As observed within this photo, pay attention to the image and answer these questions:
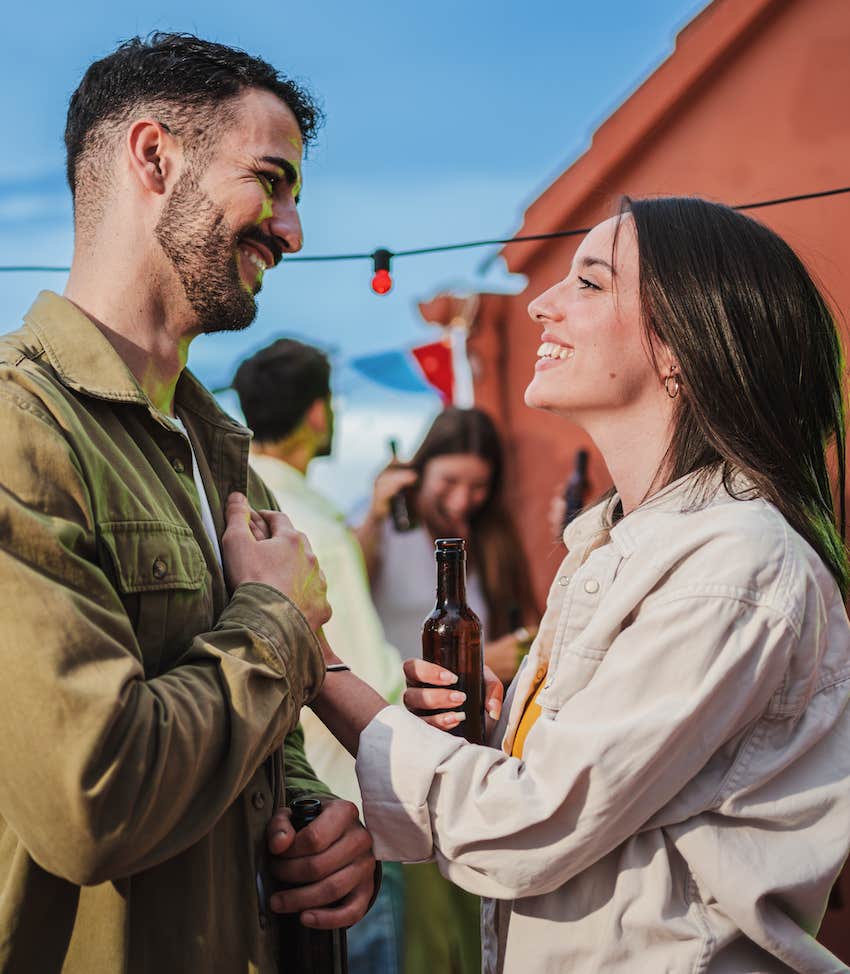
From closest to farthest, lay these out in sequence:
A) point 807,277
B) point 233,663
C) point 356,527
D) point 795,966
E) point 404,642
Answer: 1. point 233,663
2. point 795,966
3. point 807,277
4. point 404,642
5. point 356,527

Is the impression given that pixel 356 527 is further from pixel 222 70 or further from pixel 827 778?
pixel 827 778

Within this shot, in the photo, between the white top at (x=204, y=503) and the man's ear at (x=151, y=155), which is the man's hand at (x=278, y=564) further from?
the man's ear at (x=151, y=155)

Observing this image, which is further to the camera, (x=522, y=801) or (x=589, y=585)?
(x=589, y=585)

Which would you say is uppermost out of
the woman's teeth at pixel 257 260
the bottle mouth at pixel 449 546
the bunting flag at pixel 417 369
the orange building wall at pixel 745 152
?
the orange building wall at pixel 745 152

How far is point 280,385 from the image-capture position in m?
3.84

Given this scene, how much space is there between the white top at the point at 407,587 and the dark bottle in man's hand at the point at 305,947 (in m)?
2.11

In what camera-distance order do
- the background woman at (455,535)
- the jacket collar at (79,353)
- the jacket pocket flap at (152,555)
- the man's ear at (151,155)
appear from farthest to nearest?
the background woman at (455,535), the man's ear at (151,155), the jacket collar at (79,353), the jacket pocket flap at (152,555)

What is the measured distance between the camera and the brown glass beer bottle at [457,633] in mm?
1929

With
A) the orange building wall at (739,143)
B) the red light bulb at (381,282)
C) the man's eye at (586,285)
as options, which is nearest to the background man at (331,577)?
the orange building wall at (739,143)

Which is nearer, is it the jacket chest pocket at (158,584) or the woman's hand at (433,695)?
the jacket chest pocket at (158,584)

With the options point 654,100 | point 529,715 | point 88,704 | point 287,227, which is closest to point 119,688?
point 88,704

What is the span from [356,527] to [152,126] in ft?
8.63

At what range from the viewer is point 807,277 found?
1.94m

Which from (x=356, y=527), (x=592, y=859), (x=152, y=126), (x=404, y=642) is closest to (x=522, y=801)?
(x=592, y=859)
